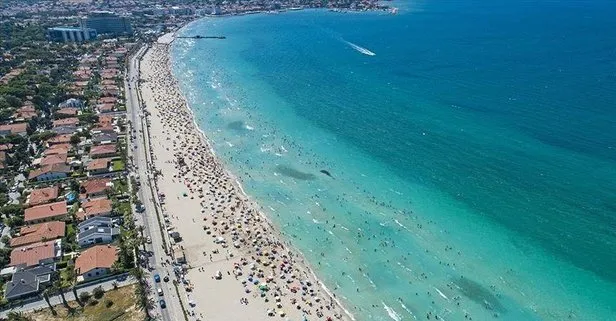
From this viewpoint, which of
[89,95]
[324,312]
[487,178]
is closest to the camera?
[324,312]

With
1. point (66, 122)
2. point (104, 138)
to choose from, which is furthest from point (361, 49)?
point (104, 138)

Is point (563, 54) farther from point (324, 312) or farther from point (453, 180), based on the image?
point (324, 312)

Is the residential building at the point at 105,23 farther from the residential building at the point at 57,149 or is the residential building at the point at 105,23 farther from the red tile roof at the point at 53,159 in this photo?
the red tile roof at the point at 53,159

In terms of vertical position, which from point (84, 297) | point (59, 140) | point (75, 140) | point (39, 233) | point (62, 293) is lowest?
point (59, 140)

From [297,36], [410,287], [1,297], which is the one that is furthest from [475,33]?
[1,297]

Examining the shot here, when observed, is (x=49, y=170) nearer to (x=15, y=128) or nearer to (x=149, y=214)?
(x=149, y=214)

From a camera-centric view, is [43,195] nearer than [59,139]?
Yes

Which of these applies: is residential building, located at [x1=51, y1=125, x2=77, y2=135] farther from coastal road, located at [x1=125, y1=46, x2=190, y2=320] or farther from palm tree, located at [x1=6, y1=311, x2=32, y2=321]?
palm tree, located at [x1=6, y1=311, x2=32, y2=321]

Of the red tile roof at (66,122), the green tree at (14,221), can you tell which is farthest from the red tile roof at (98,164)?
the red tile roof at (66,122)
